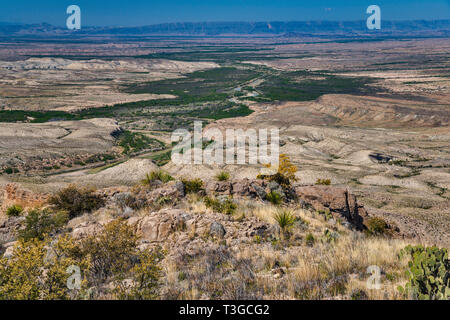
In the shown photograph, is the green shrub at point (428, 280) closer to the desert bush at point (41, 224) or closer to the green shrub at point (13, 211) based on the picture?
the desert bush at point (41, 224)

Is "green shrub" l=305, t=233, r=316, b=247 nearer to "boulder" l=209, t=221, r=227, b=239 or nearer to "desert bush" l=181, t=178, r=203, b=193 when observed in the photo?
"boulder" l=209, t=221, r=227, b=239

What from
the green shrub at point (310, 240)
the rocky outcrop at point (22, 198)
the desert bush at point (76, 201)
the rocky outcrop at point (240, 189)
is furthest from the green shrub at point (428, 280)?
the rocky outcrop at point (22, 198)

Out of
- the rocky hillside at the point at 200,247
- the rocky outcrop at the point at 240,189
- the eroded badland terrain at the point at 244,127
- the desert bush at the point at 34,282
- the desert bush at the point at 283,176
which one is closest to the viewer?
the desert bush at the point at 34,282

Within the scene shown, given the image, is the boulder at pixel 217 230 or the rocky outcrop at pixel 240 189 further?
the rocky outcrop at pixel 240 189

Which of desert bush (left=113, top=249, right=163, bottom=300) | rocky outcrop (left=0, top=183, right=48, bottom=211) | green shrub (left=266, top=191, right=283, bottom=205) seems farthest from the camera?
rocky outcrop (left=0, top=183, right=48, bottom=211)

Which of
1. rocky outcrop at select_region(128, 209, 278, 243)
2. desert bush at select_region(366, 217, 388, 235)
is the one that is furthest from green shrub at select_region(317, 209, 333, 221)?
rocky outcrop at select_region(128, 209, 278, 243)
